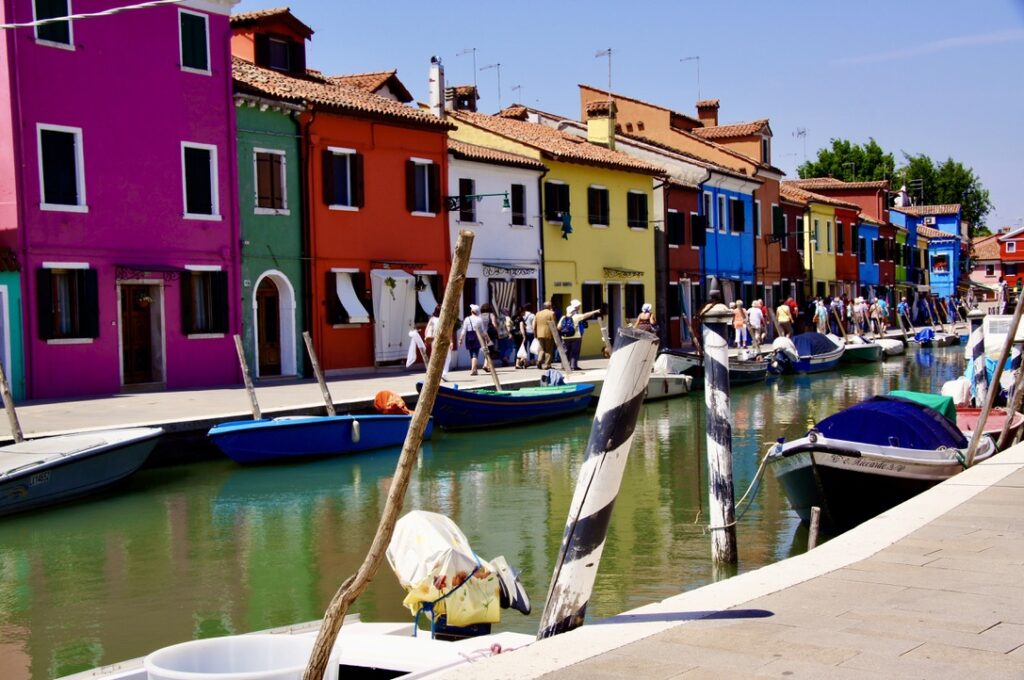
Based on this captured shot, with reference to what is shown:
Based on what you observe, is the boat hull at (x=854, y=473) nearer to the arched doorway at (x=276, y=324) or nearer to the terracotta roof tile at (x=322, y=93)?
the arched doorway at (x=276, y=324)

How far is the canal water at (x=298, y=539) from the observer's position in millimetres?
8898

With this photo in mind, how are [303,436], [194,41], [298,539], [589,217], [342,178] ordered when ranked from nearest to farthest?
[298,539] → [303,436] → [194,41] → [342,178] → [589,217]

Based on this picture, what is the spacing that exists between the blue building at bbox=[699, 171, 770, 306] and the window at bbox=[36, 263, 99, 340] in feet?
81.3

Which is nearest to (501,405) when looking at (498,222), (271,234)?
(271,234)

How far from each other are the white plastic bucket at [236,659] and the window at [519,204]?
2719cm

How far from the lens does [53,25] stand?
831 inches

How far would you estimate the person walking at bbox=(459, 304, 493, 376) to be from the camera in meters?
26.2

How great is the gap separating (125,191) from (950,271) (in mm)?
64271

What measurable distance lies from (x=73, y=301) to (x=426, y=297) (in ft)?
30.3

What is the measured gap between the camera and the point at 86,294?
21.6 meters

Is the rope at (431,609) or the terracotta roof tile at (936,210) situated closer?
the rope at (431,609)

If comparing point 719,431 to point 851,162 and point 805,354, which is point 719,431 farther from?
point 851,162

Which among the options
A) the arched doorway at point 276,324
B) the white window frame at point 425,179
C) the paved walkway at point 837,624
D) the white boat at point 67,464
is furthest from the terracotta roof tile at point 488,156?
the paved walkway at point 837,624

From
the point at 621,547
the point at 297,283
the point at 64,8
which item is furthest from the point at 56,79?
the point at 621,547
